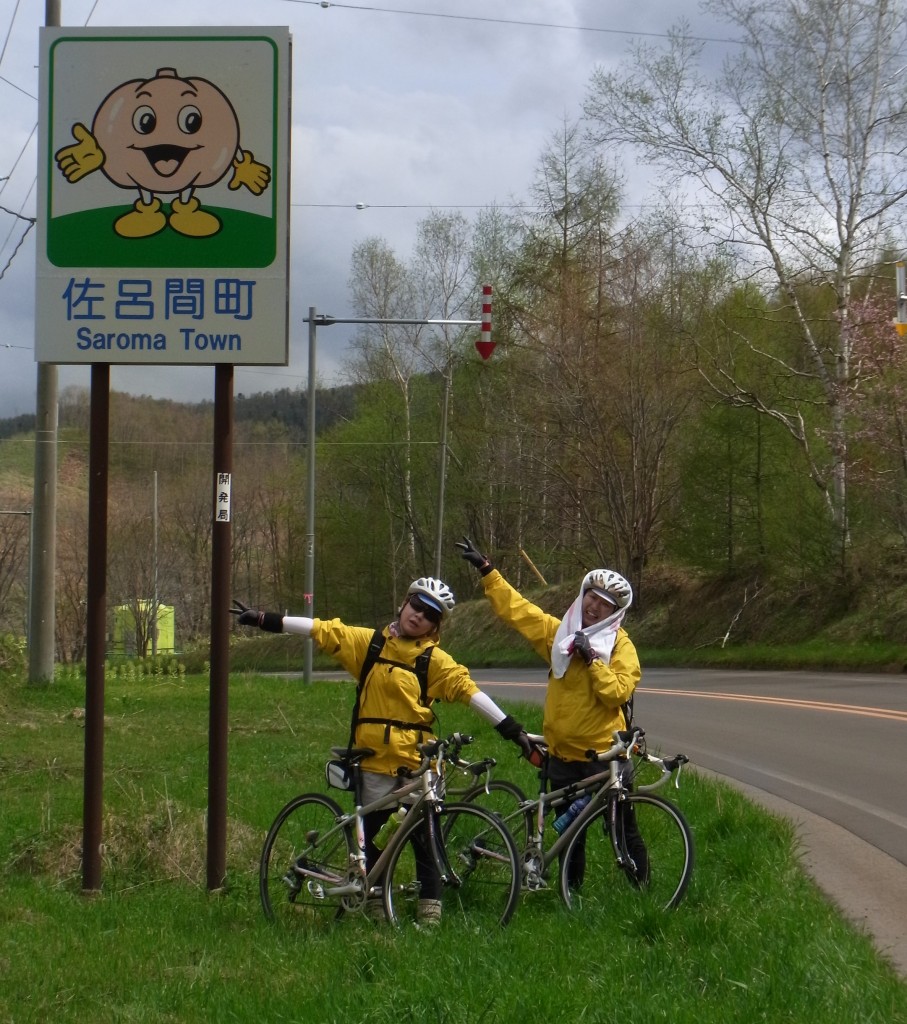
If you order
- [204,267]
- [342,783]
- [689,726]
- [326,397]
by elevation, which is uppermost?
[326,397]

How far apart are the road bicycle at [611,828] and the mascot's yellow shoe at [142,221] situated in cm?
354

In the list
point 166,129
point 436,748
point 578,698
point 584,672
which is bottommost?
point 436,748

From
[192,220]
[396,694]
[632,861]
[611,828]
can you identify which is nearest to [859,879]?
[632,861]

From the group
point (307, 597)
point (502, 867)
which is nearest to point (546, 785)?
point (502, 867)

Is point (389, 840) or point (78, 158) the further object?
point (78, 158)

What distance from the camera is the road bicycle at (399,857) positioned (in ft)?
20.2

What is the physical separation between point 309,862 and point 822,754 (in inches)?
306

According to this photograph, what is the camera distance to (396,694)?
254 inches

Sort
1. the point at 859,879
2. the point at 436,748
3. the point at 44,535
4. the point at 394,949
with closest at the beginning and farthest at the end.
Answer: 1. the point at 394,949
2. the point at 436,748
3. the point at 859,879
4. the point at 44,535

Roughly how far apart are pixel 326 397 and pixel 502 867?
55.4m

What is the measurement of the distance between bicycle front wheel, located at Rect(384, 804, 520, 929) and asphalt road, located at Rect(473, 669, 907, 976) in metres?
1.71

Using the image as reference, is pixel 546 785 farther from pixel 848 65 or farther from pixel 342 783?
pixel 848 65

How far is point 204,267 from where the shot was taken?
7.48m

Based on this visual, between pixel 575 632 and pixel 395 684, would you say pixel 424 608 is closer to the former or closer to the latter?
pixel 395 684
